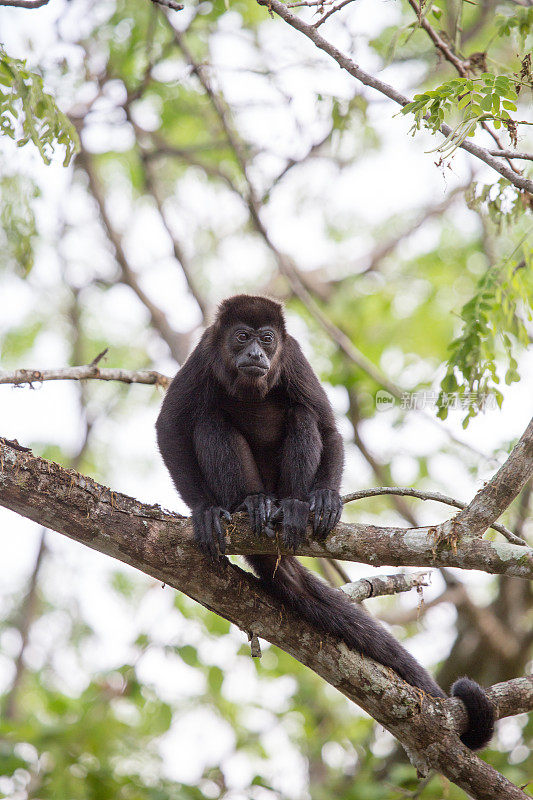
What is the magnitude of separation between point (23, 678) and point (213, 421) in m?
5.21

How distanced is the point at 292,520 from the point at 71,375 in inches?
57.6

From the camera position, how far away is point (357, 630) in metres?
3.49

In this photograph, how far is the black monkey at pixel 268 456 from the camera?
3.39 meters

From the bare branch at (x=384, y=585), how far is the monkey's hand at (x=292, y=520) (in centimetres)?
73

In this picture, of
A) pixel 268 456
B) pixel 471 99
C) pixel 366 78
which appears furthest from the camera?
pixel 268 456

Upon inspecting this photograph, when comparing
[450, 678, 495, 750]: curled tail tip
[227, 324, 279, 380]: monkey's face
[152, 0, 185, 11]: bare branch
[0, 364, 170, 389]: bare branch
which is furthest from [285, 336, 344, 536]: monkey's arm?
[152, 0, 185, 11]: bare branch

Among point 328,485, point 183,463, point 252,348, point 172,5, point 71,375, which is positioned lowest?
point 328,485

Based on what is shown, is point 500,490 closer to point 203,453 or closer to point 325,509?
point 325,509

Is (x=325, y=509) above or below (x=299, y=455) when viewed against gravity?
below

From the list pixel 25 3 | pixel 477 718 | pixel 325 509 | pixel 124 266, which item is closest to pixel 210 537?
pixel 325 509

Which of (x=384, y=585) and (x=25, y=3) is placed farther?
(x=384, y=585)

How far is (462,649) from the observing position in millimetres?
6984

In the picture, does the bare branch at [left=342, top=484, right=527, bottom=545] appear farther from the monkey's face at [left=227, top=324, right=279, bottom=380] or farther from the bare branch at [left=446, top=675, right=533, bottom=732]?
the monkey's face at [left=227, top=324, right=279, bottom=380]

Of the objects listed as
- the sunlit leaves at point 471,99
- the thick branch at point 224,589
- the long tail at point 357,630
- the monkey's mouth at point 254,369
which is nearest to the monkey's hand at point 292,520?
the thick branch at point 224,589
